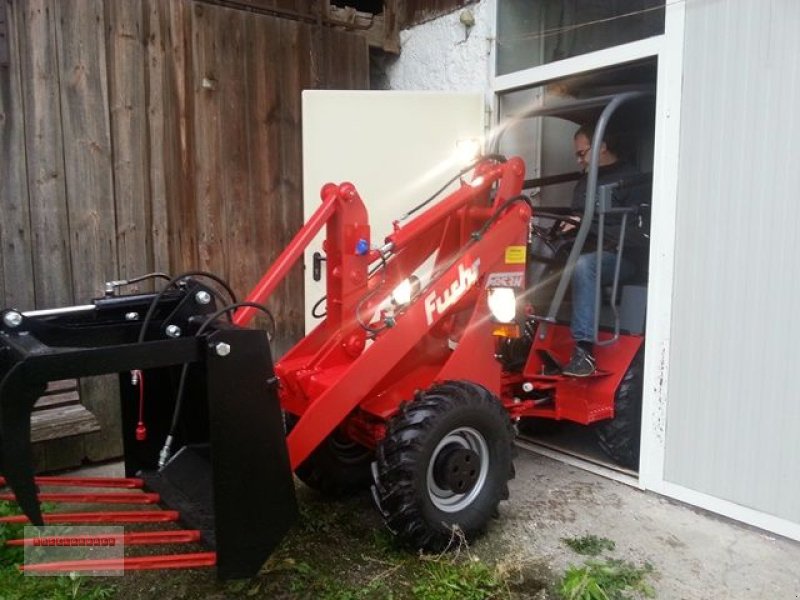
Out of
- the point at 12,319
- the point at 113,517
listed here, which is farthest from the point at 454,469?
the point at 12,319

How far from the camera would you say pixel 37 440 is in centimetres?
384

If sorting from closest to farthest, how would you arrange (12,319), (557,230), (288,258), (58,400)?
(12,319) → (288,258) → (58,400) → (557,230)

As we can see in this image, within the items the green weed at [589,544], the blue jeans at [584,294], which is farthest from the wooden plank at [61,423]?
the blue jeans at [584,294]

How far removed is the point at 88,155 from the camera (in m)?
4.13

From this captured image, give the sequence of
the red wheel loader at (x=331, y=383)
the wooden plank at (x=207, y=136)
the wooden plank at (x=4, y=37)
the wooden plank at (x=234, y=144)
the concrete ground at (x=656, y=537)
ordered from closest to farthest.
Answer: the red wheel loader at (x=331, y=383), the concrete ground at (x=656, y=537), the wooden plank at (x=4, y=37), the wooden plank at (x=207, y=136), the wooden plank at (x=234, y=144)

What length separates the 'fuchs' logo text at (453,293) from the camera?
330cm

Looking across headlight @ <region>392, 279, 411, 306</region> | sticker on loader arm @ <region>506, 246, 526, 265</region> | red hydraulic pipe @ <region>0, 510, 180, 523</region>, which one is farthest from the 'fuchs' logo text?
red hydraulic pipe @ <region>0, 510, 180, 523</region>

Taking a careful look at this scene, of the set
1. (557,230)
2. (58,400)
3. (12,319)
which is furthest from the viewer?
(557,230)

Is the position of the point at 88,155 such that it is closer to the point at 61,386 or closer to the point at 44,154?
the point at 44,154

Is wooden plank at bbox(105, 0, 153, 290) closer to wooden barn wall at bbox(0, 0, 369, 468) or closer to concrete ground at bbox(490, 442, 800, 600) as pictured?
wooden barn wall at bbox(0, 0, 369, 468)

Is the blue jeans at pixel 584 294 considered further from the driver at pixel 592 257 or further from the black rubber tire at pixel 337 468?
the black rubber tire at pixel 337 468

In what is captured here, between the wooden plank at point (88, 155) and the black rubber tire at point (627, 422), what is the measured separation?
318cm

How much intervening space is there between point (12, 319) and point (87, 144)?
2084 millimetres

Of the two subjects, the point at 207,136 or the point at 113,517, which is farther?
the point at 207,136
